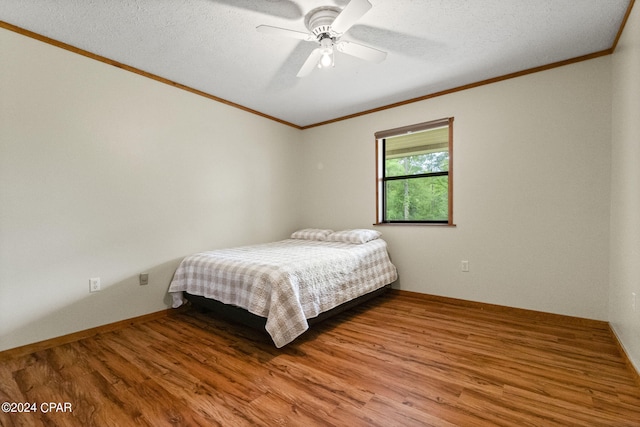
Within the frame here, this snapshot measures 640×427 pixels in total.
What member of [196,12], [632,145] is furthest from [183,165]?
[632,145]

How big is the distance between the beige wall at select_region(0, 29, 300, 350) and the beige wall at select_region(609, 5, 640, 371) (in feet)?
11.3

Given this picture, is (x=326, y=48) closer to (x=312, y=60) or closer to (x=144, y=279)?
(x=312, y=60)

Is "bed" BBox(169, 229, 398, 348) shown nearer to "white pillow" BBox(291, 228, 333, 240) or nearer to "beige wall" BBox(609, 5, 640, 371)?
"white pillow" BBox(291, 228, 333, 240)

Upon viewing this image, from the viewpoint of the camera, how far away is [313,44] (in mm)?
2254

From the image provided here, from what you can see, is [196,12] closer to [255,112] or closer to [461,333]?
[255,112]

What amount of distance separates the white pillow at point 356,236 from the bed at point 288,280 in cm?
1

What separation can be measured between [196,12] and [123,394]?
2.38 m

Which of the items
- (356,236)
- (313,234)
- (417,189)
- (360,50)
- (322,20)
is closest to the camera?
(322,20)

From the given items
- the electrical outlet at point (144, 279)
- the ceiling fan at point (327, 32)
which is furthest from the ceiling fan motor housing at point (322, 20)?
the electrical outlet at point (144, 279)

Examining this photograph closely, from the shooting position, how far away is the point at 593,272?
2.39 meters

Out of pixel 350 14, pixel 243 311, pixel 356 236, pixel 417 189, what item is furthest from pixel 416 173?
pixel 243 311

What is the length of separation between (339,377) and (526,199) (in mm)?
2351

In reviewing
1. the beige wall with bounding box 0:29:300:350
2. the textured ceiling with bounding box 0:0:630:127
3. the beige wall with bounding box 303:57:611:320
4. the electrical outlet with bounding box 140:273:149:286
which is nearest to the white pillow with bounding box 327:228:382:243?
the beige wall with bounding box 303:57:611:320

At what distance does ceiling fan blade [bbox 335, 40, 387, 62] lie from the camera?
1.97 m
